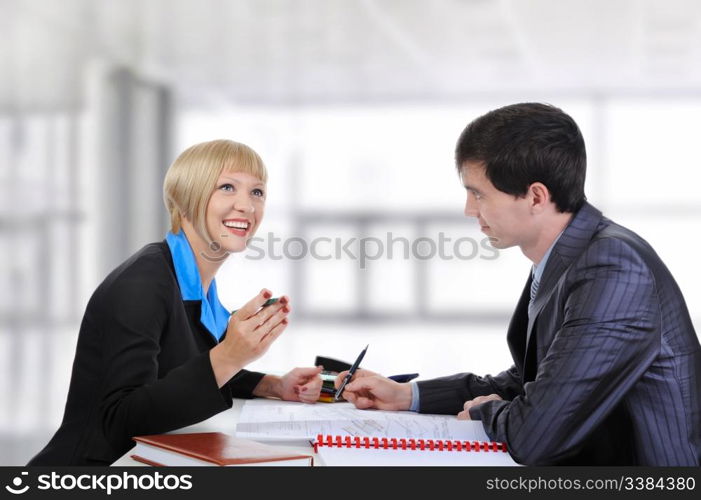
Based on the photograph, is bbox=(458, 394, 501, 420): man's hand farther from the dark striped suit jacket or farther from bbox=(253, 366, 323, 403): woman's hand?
bbox=(253, 366, 323, 403): woman's hand

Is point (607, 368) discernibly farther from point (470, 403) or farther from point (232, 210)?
point (232, 210)

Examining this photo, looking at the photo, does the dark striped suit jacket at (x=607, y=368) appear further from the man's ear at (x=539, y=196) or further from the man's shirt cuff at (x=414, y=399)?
the man's shirt cuff at (x=414, y=399)

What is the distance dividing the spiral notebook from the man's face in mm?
445

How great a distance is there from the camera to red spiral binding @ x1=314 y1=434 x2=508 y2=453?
1250 mm

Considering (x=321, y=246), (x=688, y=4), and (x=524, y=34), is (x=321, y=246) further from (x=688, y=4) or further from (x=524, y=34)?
(x=688, y=4)

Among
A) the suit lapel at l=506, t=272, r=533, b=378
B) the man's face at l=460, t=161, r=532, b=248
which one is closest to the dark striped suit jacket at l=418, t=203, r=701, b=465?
the man's face at l=460, t=161, r=532, b=248

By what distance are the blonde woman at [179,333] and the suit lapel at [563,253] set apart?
484 millimetres

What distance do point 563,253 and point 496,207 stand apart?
Answer: 17cm

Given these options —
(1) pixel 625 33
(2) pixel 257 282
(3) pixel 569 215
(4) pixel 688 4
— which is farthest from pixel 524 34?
(3) pixel 569 215

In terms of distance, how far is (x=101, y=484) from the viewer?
1.18 meters

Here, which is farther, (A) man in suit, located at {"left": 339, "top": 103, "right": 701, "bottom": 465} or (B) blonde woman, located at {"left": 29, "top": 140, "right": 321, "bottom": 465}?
(B) blonde woman, located at {"left": 29, "top": 140, "right": 321, "bottom": 465}

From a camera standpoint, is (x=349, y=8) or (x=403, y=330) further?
(x=403, y=330)

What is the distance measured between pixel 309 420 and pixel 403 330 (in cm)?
350

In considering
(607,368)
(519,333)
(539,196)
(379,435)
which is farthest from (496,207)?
(379,435)
